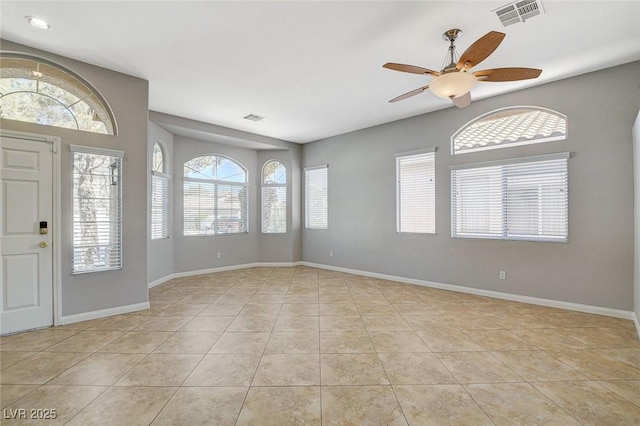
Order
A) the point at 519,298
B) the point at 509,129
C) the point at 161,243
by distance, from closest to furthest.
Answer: the point at 519,298, the point at 509,129, the point at 161,243

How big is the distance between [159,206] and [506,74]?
19.0 feet

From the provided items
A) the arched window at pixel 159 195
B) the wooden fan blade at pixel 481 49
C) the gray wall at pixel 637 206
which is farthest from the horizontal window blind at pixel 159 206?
the gray wall at pixel 637 206

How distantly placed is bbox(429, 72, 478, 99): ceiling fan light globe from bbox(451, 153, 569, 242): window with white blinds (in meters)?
2.14

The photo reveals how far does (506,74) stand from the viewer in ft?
8.97

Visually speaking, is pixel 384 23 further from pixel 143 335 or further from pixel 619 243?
pixel 143 335

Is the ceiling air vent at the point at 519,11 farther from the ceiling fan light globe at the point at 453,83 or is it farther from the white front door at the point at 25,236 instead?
the white front door at the point at 25,236

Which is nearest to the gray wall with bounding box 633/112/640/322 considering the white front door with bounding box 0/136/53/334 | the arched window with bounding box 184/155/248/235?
the white front door with bounding box 0/136/53/334

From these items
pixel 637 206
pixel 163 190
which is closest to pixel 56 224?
pixel 163 190

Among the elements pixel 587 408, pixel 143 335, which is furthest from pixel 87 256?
pixel 587 408

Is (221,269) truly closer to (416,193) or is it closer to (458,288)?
(416,193)

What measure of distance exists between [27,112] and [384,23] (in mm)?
3999

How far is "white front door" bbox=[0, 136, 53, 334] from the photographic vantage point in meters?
3.13

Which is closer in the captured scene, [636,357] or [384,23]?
[636,357]

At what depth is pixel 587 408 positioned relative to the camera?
6.31 ft
